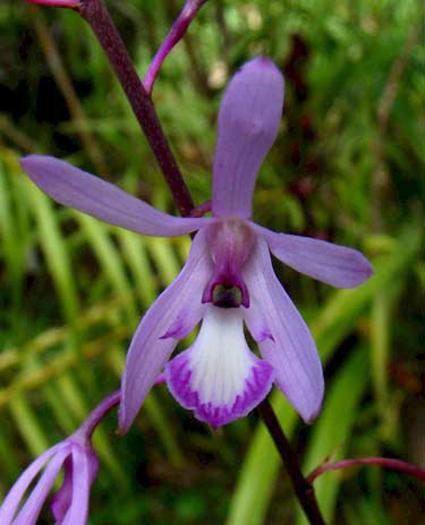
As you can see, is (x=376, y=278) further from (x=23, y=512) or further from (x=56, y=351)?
(x=23, y=512)

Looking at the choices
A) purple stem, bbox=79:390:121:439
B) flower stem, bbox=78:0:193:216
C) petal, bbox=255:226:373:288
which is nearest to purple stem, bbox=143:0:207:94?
flower stem, bbox=78:0:193:216

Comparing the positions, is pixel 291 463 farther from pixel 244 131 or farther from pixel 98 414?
pixel 244 131

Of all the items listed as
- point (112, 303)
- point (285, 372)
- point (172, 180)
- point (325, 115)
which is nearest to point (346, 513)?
point (112, 303)

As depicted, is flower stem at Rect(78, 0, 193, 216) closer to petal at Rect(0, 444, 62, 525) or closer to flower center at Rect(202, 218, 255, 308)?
flower center at Rect(202, 218, 255, 308)

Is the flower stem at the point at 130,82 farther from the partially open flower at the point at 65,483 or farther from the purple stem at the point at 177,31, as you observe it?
the partially open flower at the point at 65,483

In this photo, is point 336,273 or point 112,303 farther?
point 112,303

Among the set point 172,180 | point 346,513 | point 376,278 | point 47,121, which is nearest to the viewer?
point 172,180
